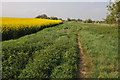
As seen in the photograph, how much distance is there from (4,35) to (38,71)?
775 centimetres

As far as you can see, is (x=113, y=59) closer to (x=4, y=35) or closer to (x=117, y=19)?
(x=4, y=35)

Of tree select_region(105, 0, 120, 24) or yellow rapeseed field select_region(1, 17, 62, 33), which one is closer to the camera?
yellow rapeseed field select_region(1, 17, 62, 33)

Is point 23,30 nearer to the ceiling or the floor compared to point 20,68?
nearer to the ceiling

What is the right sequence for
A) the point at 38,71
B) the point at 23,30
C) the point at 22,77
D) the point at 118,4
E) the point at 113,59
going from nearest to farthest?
the point at 22,77 < the point at 38,71 < the point at 113,59 < the point at 23,30 < the point at 118,4

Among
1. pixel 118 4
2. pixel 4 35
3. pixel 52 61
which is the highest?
pixel 118 4

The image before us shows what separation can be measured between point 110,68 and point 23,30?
431 inches

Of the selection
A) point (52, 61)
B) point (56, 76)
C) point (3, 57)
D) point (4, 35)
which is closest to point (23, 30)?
point (4, 35)

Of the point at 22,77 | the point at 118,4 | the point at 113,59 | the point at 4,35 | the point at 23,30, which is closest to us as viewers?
the point at 22,77

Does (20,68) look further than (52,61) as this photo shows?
No

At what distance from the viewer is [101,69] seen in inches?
186

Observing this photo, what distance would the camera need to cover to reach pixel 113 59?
18.8 feet

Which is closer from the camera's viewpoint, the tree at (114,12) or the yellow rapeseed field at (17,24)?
the yellow rapeseed field at (17,24)

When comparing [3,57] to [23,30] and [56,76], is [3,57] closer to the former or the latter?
[56,76]

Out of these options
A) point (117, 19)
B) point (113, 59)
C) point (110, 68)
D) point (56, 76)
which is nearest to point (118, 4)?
point (117, 19)
